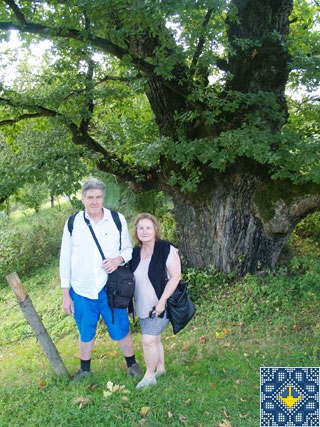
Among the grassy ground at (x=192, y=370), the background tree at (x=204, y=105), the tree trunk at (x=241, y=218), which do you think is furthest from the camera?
the tree trunk at (x=241, y=218)

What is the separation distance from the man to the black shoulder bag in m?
0.04

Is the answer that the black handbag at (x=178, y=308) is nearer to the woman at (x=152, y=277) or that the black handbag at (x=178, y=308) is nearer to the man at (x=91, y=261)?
the woman at (x=152, y=277)

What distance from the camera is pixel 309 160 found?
5348mm

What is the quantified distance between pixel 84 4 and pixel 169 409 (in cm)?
443

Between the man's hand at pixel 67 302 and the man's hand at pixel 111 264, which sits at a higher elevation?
the man's hand at pixel 111 264

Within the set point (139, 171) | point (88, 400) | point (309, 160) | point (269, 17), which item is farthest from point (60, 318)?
point (269, 17)

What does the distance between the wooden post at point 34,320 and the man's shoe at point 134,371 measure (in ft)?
2.35

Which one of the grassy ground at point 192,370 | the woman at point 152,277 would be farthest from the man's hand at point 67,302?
the grassy ground at point 192,370

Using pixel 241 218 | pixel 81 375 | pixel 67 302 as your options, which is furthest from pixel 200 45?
pixel 81 375

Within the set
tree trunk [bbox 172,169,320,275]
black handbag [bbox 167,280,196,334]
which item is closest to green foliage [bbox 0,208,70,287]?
tree trunk [bbox 172,169,320,275]

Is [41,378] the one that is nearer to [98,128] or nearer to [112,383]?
[112,383]

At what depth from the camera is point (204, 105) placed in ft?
20.4

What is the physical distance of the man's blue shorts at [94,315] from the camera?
3961 millimetres

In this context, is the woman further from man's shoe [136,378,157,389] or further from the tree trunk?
A: the tree trunk
